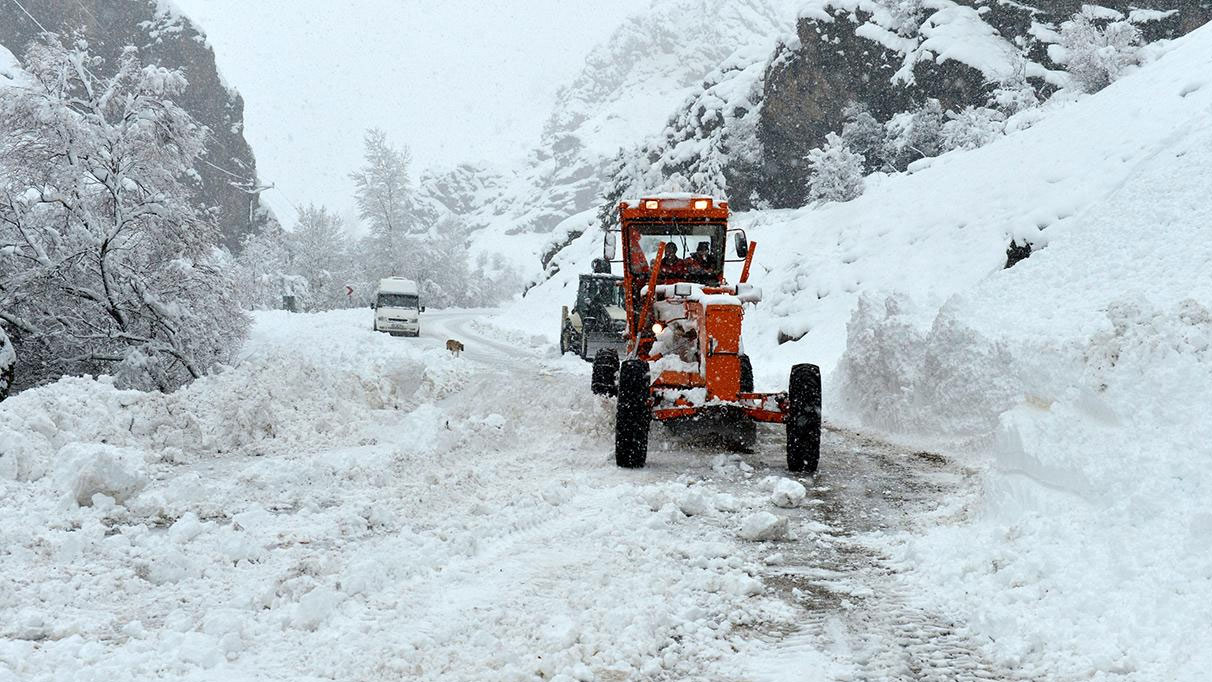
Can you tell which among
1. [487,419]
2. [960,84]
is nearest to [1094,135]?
[487,419]

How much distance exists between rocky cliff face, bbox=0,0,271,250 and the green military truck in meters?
47.9

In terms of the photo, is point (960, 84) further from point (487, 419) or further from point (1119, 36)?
point (487, 419)

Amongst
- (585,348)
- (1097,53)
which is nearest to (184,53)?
(585,348)

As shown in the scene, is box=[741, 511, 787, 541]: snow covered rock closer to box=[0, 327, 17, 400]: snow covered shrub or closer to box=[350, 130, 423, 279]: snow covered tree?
box=[0, 327, 17, 400]: snow covered shrub

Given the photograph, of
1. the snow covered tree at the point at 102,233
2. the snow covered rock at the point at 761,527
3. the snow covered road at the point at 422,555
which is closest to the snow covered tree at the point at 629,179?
the snow covered tree at the point at 102,233

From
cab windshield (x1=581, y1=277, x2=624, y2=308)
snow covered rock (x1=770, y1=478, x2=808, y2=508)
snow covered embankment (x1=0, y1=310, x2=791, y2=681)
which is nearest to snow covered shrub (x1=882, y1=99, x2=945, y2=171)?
cab windshield (x1=581, y1=277, x2=624, y2=308)

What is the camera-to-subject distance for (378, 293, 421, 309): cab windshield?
29.4 m

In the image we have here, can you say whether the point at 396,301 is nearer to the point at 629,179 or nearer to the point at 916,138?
the point at 629,179

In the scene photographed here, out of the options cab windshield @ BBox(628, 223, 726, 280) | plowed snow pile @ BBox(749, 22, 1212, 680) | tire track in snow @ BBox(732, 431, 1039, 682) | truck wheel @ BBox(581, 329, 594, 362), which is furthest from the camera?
truck wheel @ BBox(581, 329, 594, 362)

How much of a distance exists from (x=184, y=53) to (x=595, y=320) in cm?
6515

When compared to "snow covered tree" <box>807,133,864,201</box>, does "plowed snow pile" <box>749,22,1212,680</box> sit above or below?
below

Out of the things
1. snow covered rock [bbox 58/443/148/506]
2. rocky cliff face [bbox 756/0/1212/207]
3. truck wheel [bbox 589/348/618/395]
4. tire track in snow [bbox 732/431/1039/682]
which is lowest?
tire track in snow [bbox 732/431/1039/682]

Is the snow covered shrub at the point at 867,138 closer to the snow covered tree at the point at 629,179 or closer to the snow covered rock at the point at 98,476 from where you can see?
the snow covered tree at the point at 629,179

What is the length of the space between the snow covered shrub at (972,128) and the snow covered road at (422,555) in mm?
24636
